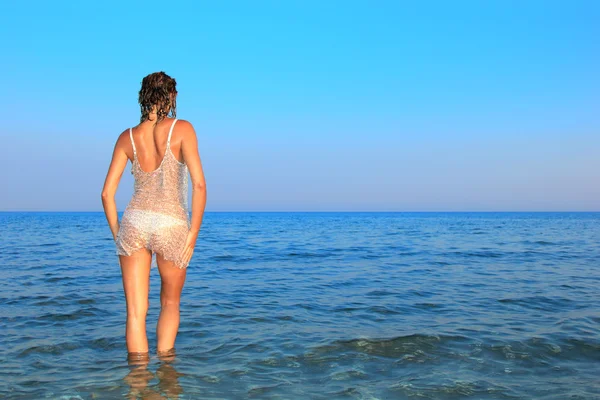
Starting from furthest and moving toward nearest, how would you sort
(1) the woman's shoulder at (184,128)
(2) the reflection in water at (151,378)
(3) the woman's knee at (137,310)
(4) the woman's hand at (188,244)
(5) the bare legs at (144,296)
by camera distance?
1. (3) the woman's knee at (137,310)
2. (5) the bare legs at (144,296)
3. (4) the woman's hand at (188,244)
4. (1) the woman's shoulder at (184,128)
5. (2) the reflection in water at (151,378)

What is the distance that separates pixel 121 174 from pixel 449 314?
5308 mm

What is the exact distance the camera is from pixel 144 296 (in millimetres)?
4676

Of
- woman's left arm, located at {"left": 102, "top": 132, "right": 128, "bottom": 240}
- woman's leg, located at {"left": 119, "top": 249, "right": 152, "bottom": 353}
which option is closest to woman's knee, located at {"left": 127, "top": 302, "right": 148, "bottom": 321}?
woman's leg, located at {"left": 119, "top": 249, "right": 152, "bottom": 353}

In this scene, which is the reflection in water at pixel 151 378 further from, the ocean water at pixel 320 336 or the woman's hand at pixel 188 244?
the woman's hand at pixel 188 244

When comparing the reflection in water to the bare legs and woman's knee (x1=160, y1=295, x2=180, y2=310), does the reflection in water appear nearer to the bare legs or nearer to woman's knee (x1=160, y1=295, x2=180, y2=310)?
the bare legs

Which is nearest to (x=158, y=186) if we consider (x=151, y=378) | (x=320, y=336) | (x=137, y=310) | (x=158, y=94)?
(x=158, y=94)

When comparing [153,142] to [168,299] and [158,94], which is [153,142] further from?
[168,299]

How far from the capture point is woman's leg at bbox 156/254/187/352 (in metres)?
4.55

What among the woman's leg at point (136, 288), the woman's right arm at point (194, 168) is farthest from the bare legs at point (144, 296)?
the woman's right arm at point (194, 168)

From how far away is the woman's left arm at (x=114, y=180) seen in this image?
452 cm

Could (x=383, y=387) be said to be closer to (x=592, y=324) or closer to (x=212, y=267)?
(x=592, y=324)

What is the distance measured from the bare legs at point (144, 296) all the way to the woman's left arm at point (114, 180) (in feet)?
1.07

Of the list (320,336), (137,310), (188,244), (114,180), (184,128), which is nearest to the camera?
(184,128)

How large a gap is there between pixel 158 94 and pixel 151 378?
2504 millimetres
